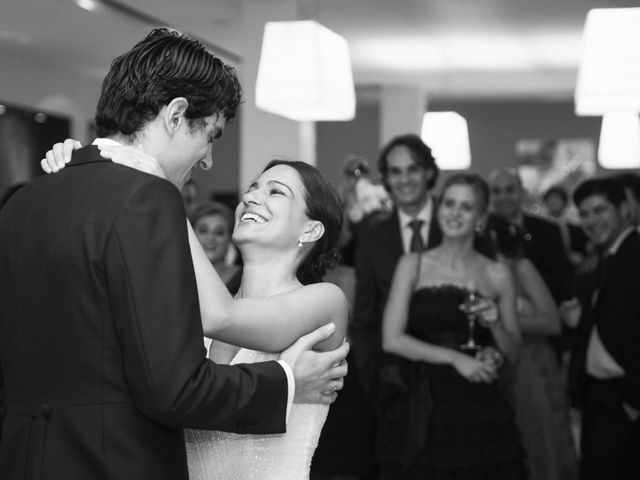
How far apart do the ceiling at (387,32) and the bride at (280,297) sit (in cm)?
624

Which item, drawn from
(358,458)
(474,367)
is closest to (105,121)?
(474,367)

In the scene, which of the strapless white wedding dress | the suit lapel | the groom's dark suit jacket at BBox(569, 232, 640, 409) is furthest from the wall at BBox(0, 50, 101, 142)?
the strapless white wedding dress

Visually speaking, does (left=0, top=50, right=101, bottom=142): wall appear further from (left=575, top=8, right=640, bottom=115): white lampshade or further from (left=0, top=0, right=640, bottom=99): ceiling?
(left=575, top=8, right=640, bottom=115): white lampshade

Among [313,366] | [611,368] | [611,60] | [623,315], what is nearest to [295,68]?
[611,60]

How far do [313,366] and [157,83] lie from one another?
653 millimetres

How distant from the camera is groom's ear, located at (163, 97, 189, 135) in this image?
1944 mm

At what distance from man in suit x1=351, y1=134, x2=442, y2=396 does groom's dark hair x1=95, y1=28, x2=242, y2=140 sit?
8.77 ft

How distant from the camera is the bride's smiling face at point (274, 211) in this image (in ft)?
7.84

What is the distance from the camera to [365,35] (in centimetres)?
1062

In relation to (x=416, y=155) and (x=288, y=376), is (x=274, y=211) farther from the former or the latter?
(x=416, y=155)

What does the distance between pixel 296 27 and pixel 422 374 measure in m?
1.75

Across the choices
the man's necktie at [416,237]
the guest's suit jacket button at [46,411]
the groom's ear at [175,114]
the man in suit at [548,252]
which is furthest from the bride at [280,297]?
the man in suit at [548,252]

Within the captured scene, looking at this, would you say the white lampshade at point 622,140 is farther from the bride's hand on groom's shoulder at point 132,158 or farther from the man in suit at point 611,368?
the bride's hand on groom's shoulder at point 132,158

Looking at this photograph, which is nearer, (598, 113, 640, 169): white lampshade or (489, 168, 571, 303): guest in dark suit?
(489, 168, 571, 303): guest in dark suit
